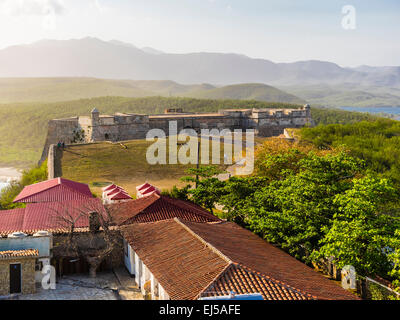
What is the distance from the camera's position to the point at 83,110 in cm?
9531

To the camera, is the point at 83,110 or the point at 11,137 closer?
the point at 11,137

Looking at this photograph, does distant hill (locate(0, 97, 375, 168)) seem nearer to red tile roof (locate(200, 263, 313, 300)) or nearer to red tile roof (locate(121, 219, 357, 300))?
red tile roof (locate(121, 219, 357, 300))

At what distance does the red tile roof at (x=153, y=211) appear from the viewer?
15956mm

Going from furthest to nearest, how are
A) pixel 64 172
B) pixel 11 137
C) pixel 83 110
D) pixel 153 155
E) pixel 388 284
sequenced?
pixel 83 110 < pixel 11 137 < pixel 153 155 < pixel 64 172 < pixel 388 284

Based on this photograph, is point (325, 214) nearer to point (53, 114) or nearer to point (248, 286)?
point (248, 286)

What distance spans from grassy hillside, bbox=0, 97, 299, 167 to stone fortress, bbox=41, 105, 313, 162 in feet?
95.8

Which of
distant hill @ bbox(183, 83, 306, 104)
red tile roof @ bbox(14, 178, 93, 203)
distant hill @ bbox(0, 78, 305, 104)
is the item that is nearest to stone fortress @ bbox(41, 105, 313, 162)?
red tile roof @ bbox(14, 178, 93, 203)

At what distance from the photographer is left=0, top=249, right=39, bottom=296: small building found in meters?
11.8

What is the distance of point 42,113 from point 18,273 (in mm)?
84436

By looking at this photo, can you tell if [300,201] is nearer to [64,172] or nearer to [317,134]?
[64,172]

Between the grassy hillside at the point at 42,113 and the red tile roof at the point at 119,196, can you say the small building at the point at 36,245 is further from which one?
the grassy hillside at the point at 42,113
